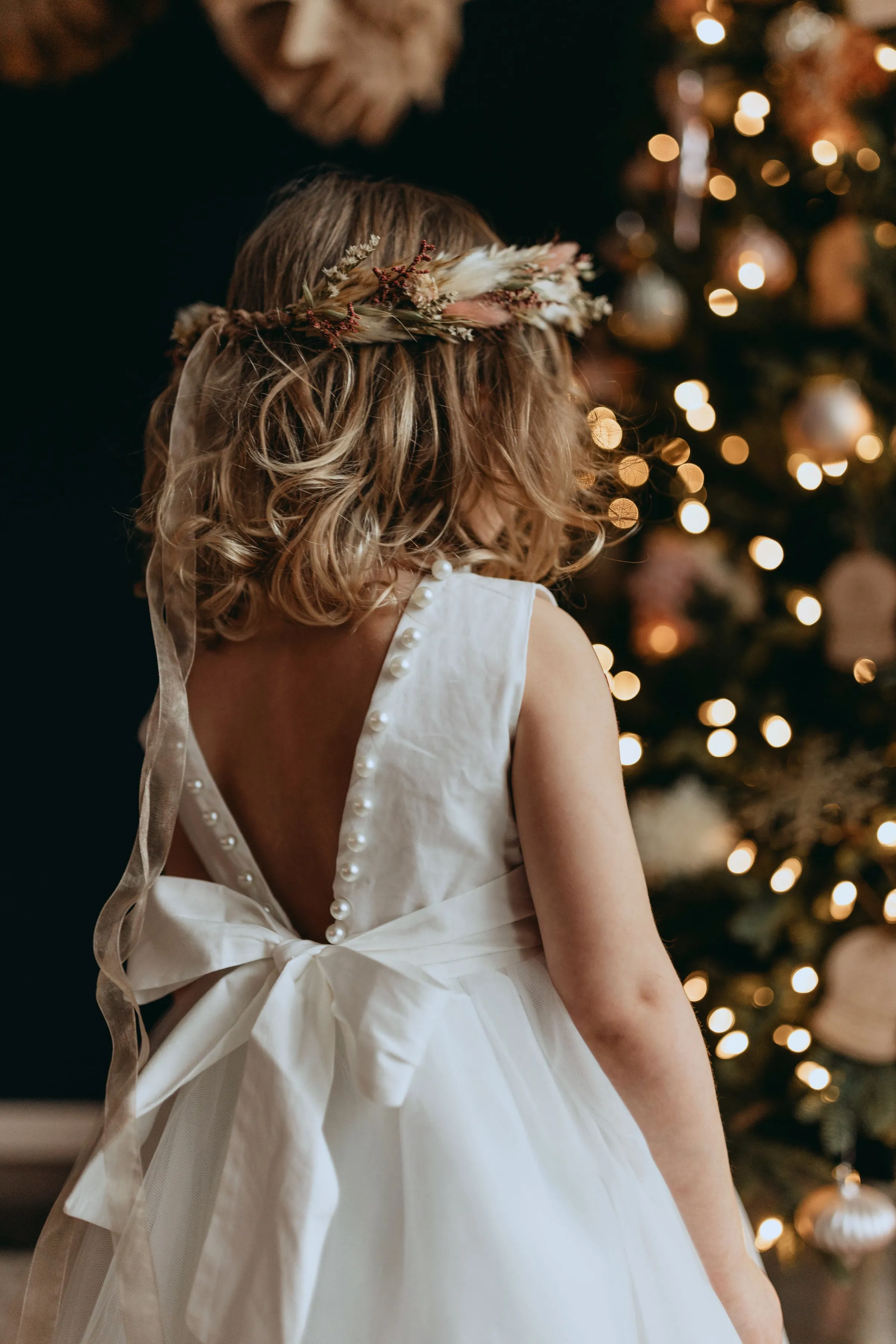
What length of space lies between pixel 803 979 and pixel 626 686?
0.57 meters

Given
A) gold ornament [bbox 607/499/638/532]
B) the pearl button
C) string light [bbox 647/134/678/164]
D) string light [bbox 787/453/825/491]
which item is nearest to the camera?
the pearl button

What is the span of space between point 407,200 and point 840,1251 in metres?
1.67

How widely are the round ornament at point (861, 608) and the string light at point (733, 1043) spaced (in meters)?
0.63

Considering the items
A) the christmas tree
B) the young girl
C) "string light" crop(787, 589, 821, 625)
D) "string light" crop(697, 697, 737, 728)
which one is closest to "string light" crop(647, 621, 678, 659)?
the christmas tree

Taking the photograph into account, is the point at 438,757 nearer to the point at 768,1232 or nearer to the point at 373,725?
the point at 373,725

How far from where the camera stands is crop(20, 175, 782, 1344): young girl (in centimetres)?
73

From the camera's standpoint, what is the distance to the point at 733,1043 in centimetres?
161

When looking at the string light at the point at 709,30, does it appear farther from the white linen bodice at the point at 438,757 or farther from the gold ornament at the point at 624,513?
the white linen bodice at the point at 438,757

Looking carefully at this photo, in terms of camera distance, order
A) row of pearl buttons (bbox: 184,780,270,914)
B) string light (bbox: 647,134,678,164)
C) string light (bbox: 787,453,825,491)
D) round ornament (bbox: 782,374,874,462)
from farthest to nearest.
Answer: string light (bbox: 647,134,678,164) < string light (bbox: 787,453,825,491) < round ornament (bbox: 782,374,874,462) < row of pearl buttons (bbox: 184,780,270,914)

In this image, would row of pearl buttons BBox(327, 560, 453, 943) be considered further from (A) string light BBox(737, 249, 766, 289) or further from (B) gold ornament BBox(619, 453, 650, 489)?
(A) string light BBox(737, 249, 766, 289)

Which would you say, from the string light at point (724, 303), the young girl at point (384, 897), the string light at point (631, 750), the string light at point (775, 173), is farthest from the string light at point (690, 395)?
the young girl at point (384, 897)

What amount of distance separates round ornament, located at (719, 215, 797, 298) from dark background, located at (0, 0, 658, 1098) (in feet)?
1.11

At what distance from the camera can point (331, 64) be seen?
5.12 ft

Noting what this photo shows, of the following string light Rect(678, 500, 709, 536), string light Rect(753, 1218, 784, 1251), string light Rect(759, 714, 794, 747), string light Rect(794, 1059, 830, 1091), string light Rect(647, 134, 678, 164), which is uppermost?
string light Rect(647, 134, 678, 164)
